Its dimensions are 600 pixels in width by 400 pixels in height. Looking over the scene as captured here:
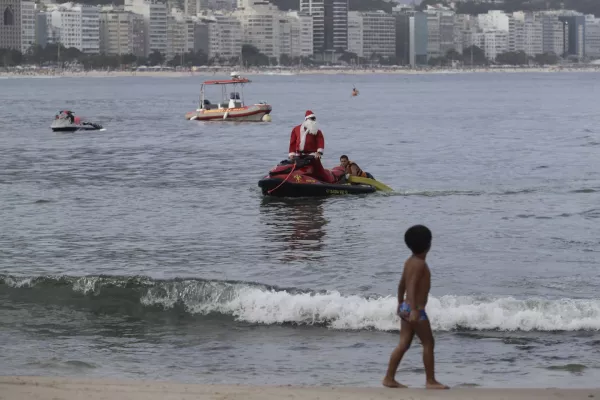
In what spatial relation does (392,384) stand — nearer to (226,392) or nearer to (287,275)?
(226,392)

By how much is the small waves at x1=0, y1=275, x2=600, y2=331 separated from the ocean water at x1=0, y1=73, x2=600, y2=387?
3 cm

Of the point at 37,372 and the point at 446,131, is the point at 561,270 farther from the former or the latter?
the point at 446,131

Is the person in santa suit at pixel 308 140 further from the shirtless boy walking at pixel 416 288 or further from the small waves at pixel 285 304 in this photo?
the shirtless boy walking at pixel 416 288

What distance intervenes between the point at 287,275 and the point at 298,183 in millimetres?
8759

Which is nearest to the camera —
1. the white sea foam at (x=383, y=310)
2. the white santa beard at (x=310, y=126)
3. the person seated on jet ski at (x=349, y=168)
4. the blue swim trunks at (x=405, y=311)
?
the blue swim trunks at (x=405, y=311)

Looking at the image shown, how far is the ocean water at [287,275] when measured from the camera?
1288 cm

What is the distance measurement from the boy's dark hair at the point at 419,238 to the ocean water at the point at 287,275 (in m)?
1.98

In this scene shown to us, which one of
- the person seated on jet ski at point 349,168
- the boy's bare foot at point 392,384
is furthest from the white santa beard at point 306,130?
the boy's bare foot at point 392,384

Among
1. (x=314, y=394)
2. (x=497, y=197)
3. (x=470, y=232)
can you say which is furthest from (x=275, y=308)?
(x=497, y=197)

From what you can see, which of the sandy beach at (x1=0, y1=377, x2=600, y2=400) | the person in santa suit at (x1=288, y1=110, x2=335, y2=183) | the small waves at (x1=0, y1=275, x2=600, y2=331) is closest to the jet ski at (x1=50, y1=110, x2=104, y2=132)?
the person in santa suit at (x1=288, y1=110, x2=335, y2=183)

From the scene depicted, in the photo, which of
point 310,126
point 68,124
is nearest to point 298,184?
point 310,126

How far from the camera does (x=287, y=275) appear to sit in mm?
17734

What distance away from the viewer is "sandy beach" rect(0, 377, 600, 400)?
1049 cm

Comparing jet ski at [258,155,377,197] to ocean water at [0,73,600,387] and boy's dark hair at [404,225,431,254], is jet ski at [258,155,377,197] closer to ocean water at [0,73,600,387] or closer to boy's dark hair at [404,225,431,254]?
ocean water at [0,73,600,387]
